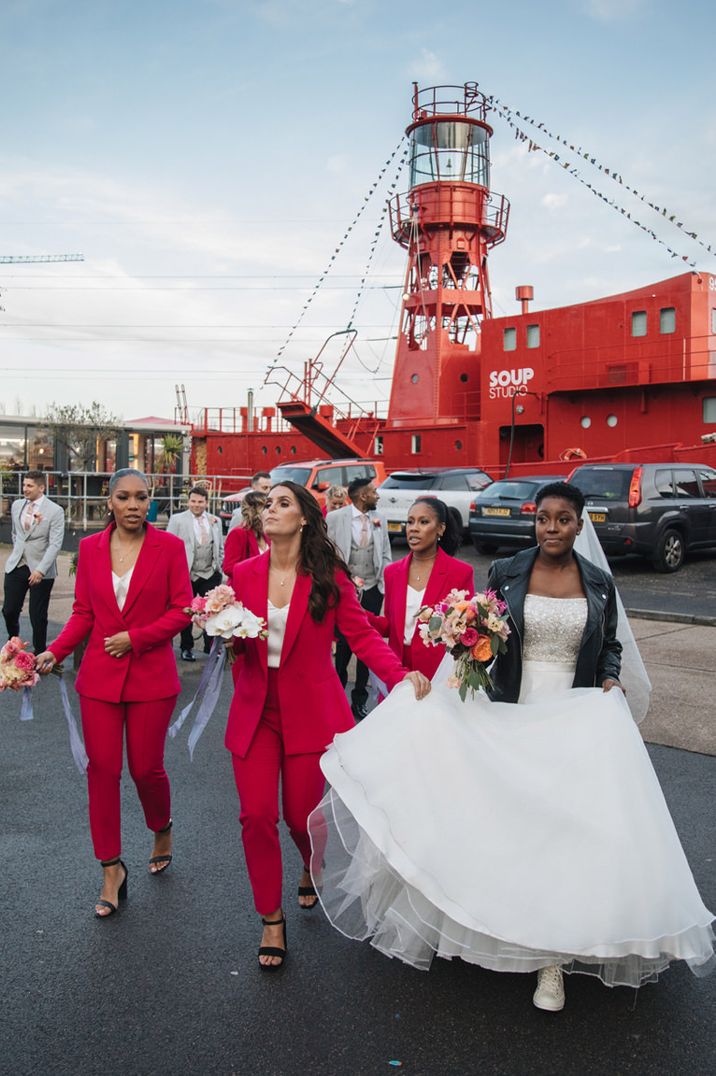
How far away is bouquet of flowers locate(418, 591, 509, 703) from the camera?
151 inches

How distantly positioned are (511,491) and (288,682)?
14.7m

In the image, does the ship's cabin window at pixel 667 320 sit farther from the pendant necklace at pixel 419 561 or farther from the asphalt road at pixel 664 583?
the pendant necklace at pixel 419 561

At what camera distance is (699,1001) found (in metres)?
3.54

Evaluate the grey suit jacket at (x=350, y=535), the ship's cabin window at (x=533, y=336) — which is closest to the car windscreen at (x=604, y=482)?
the grey suit jacket at (x=350, y=535)

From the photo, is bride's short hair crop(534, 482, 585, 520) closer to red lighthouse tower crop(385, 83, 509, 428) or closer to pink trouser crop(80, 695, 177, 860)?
pink trouser crop(80, 695, 177, 860)

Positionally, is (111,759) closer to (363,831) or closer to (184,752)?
(363,831)

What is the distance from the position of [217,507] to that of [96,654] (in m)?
23.1

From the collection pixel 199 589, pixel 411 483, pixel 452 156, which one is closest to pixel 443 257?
pixel 452 156

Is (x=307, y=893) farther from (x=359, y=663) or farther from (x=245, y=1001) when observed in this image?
(x=359, y=663)

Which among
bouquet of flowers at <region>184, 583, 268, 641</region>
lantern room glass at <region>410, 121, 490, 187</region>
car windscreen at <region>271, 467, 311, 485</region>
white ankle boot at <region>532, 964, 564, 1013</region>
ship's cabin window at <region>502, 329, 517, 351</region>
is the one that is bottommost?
white ankle boot at <region>532, 964, 564, 1013</region>

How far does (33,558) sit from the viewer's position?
31.5 ft

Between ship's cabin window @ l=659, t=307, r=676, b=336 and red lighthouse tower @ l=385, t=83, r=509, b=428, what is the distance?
6.95 m

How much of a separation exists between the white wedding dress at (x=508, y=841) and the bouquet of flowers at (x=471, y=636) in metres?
0.14

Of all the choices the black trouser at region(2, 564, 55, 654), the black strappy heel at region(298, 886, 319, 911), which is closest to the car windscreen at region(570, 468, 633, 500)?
the black trouser at region(2, 564, 55, 654)
